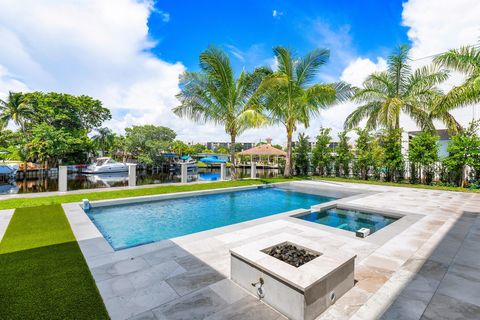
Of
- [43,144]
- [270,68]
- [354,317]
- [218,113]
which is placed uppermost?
[270,68]

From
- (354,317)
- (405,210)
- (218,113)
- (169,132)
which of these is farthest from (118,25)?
(169,132)

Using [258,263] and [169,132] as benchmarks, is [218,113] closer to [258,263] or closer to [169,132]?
[258,263]

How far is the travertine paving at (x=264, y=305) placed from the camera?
2.42 m

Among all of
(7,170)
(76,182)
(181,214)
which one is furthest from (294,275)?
(7,170)

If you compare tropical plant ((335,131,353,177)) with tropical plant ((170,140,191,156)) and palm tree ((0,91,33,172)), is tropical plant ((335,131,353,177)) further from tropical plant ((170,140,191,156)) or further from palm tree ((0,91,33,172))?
palm tree ((0,91,33,172))

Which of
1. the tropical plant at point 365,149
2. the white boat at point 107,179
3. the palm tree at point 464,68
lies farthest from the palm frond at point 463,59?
the white boat at point 107,179

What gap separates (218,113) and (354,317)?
11756mm

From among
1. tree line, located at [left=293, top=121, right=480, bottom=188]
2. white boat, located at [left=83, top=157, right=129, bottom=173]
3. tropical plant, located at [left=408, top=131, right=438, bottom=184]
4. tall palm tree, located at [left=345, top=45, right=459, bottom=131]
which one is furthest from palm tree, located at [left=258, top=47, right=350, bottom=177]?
white boat, located at [left=83, top=157, right=129, bottom=173]

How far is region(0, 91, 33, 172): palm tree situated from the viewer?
24789 mm

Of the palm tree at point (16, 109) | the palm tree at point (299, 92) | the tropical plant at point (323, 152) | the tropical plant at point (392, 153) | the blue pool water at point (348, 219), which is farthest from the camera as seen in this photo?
the palm tree at point (16, 109)

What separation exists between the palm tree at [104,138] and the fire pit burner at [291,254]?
33.3m

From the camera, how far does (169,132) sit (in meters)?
41.3

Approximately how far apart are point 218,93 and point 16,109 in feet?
86.2

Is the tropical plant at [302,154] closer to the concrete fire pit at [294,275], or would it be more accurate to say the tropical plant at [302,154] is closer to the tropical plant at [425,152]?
the tropical plant at [425,152]
